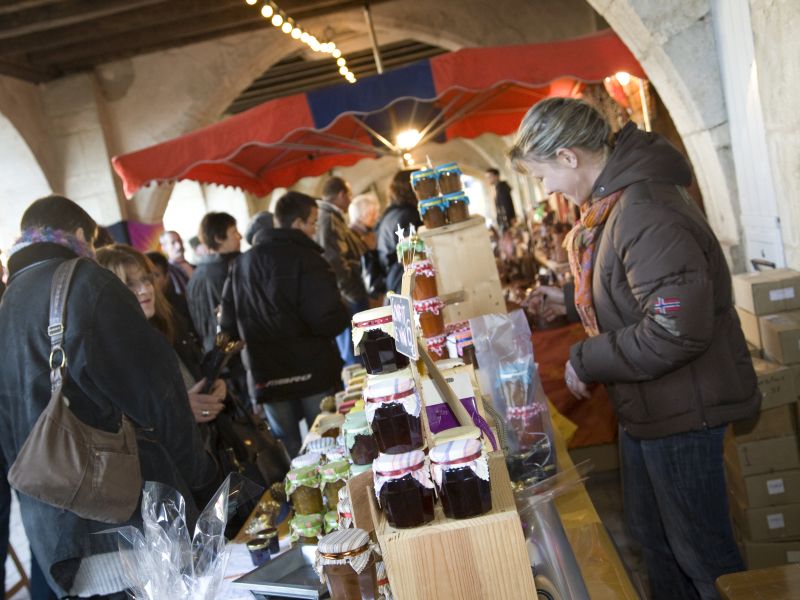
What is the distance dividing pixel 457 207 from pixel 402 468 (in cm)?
192

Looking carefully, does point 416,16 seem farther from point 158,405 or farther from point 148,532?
point 148,532

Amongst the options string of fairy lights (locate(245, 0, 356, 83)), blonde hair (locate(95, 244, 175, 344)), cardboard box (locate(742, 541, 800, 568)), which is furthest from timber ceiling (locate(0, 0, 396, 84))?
cardboard box (locate(742, 541, 800, 568))

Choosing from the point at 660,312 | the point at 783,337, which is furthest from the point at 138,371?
the point at 783,337

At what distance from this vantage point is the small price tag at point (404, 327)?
1.28 metres

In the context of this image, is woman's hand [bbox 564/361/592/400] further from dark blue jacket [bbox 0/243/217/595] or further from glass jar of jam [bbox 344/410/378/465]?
dark blue jacket [bbox 0/243/217/595]

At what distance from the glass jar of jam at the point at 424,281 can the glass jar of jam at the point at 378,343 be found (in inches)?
45.0

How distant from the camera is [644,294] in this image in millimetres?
2082

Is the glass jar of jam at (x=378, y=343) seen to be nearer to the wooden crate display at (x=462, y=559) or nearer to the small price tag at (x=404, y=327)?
the small price tag at (x=404, y=327)

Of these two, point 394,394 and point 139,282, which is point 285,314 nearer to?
point 139,282

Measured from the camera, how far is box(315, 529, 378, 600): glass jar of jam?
1.35 metres

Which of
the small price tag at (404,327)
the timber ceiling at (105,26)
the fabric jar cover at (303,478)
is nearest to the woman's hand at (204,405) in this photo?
the fabric jar cover at (303,478)

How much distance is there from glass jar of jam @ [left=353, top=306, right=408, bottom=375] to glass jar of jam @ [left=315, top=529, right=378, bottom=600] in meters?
0.28

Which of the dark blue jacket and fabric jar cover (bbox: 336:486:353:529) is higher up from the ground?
the dark blue jacket

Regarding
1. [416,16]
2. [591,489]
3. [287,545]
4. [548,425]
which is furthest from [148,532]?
[416,16]
